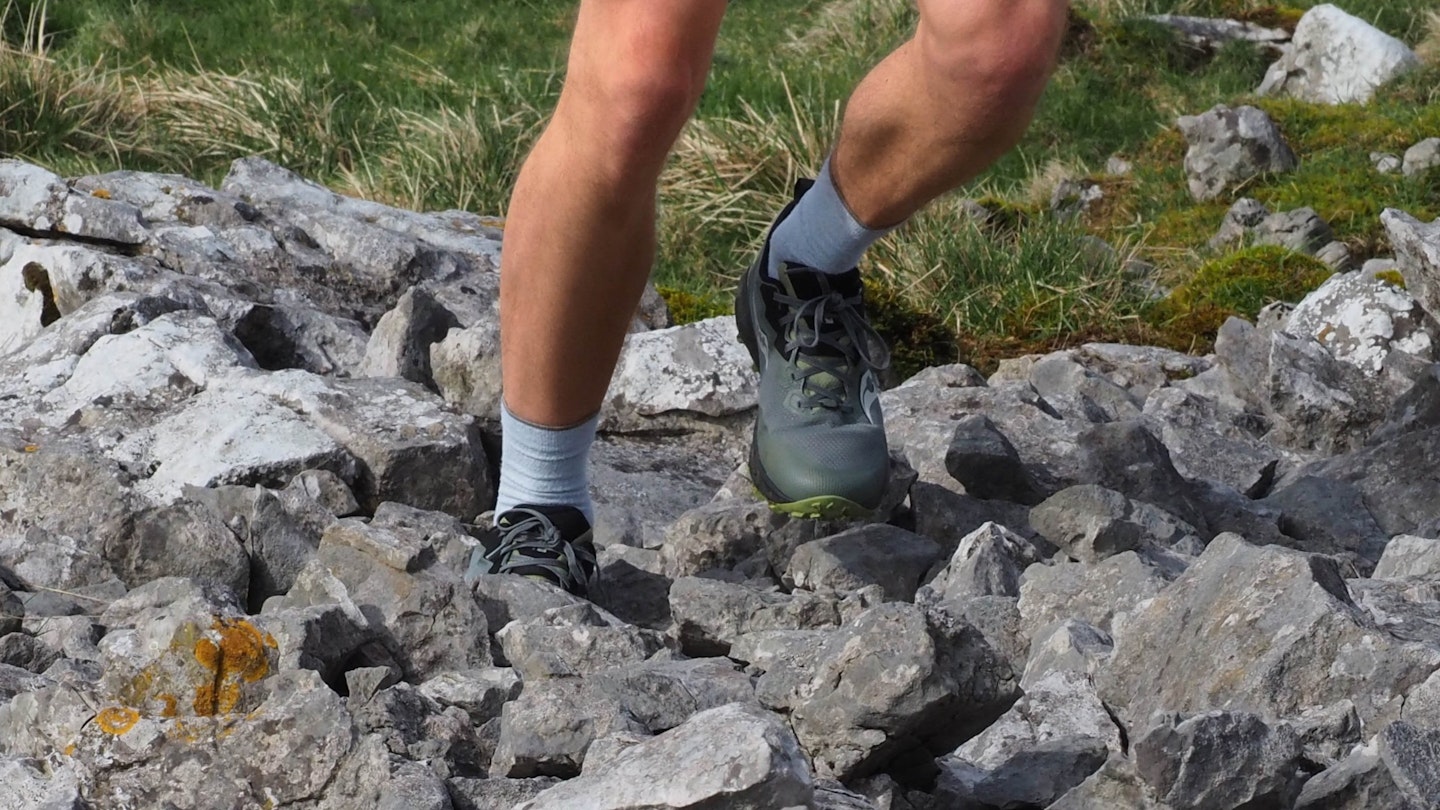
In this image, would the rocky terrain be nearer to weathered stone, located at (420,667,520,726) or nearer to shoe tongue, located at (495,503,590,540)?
weathered stone, located at (420,667,520,726)

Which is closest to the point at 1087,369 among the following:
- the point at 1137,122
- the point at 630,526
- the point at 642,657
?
the point at 630,526

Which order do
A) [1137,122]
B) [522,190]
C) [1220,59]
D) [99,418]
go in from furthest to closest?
[1220,59]
[1137,122]
[99,418]
[522,190]

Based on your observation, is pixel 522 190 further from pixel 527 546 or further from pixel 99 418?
pixel 99 418

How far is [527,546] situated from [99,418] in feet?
4.70

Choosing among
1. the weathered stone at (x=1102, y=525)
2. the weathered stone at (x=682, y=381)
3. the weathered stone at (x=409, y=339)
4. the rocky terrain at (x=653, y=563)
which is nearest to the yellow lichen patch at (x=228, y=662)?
the rocky terrain at (x=653, y=563)

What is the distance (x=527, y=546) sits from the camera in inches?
119

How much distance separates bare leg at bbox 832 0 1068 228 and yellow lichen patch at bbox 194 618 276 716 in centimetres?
143

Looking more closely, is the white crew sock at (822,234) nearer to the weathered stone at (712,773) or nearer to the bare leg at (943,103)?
the bare leg at (943,103)

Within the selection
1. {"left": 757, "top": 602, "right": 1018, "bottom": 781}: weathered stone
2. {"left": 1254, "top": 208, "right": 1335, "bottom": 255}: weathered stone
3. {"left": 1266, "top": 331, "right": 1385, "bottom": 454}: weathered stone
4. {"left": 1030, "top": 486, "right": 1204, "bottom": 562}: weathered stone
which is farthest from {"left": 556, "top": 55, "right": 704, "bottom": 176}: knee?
{"left": 1254, "top": 208, "right": 1335, "bottom": 255}: weathered stone

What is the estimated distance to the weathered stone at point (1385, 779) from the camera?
1.78m

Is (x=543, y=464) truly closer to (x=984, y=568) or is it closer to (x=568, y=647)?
(x=568, y=647)

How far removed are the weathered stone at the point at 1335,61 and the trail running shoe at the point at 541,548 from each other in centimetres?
824

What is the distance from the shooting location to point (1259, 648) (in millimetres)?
2201

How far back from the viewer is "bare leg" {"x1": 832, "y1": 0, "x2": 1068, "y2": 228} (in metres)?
2.70
